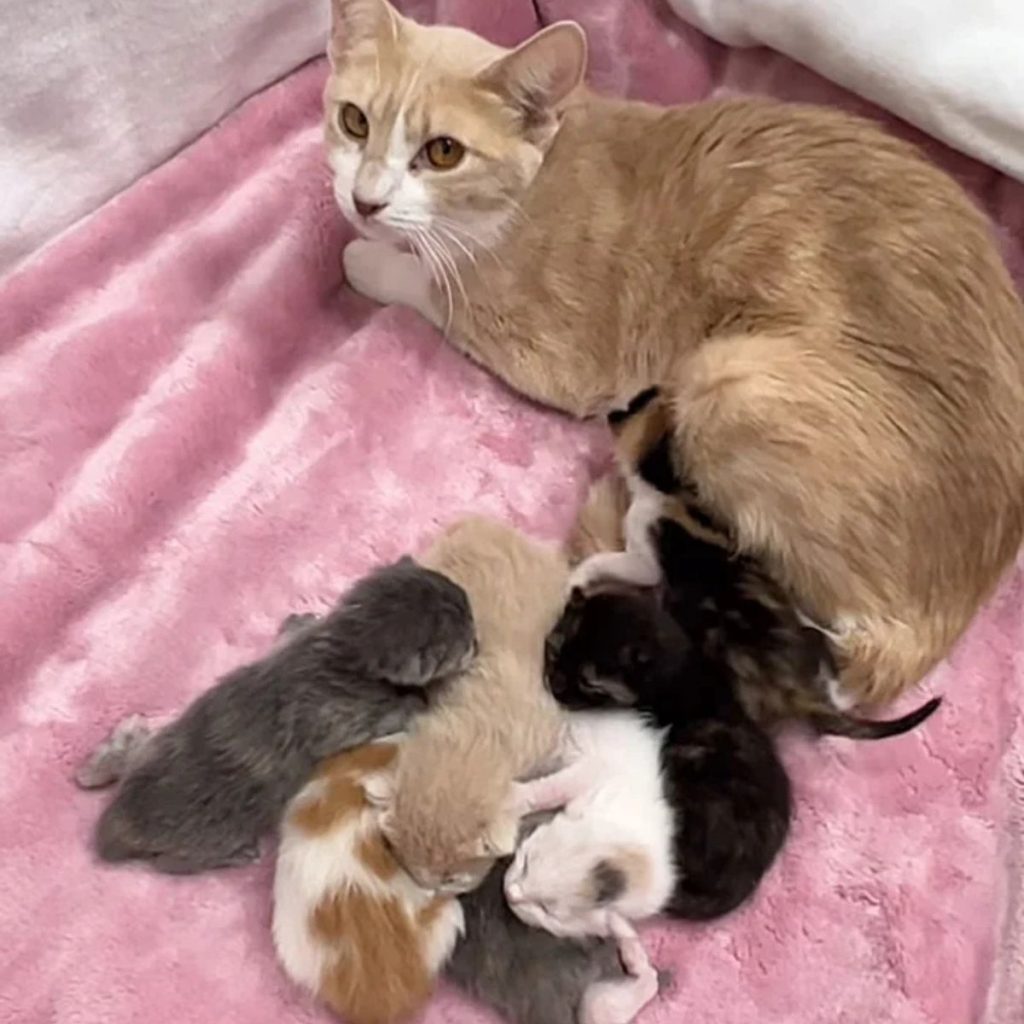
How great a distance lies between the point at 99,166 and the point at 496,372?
0.49m

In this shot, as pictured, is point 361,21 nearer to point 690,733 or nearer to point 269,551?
point 269,551

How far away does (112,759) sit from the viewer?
1.36 metres

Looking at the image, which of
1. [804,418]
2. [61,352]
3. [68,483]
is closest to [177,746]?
[68,483]

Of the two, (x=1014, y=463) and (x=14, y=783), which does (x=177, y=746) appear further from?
(x=1014, y=463)

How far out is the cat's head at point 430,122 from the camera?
1568 millimetres

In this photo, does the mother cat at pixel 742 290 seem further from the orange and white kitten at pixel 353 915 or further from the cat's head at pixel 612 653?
the orange and white kitten at pixel 353 915

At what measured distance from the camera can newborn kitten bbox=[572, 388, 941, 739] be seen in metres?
1.39

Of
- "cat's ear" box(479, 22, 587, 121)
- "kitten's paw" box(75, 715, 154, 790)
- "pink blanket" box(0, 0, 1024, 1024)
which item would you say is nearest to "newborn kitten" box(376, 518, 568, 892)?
"pink blanket" box(0, 0, 1024, 1024)

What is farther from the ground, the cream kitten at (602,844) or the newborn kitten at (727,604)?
the newborn kitten at (727,604)

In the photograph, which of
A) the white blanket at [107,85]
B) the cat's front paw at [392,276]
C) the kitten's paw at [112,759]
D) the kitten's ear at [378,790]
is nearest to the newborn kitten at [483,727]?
the kitten's ear at [378,790]

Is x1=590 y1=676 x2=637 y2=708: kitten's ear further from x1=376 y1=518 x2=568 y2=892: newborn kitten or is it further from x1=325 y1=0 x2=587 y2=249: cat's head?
x1=325 y1=0 x2=587 y2=249: cat's head

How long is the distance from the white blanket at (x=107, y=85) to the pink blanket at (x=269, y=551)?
0.04 m

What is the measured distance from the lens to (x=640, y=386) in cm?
168

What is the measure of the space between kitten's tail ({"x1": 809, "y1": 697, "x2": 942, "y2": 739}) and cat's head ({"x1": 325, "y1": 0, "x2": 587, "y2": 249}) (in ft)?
2.04
